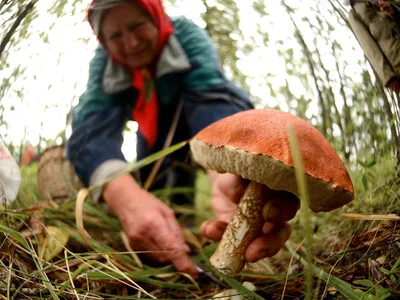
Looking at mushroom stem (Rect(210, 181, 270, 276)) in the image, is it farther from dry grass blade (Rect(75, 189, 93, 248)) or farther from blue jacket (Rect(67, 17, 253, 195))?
blue jacket (Rect(67, 17, 253, 195))

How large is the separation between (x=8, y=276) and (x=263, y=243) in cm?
39

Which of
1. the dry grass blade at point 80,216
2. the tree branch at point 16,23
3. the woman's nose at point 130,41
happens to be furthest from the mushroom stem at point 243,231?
the tree branch at point 16,23

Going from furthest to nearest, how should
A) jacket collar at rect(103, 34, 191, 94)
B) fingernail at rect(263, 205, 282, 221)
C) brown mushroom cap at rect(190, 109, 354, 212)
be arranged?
1. jacket collar at rect(103, 34, 191, 94)
2. fingernail at rect(263, 205, 282, 221)
3. brown mushroom cap at rect(190, 109, 354, 212)

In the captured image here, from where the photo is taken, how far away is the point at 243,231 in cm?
59

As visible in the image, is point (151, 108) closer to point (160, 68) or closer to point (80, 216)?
point (160, 68)

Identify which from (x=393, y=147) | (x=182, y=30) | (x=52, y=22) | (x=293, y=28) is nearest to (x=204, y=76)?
(x=182, y=30)

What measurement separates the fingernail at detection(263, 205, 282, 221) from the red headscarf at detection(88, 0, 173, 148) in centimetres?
41

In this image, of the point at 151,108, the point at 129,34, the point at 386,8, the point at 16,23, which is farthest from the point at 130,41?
the point at 386,8

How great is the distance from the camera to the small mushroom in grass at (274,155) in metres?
0.43

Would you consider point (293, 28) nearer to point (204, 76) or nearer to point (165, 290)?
point (204, 76)

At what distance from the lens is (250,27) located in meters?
0.82

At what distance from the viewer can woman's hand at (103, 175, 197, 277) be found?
0.73 metres

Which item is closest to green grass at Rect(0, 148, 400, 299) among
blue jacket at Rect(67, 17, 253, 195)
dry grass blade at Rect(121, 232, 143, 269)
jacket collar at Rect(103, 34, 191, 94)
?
dry grass blade at Rect(121, 232, 143, 269)

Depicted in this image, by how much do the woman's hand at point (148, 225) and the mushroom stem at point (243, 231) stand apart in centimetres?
14
